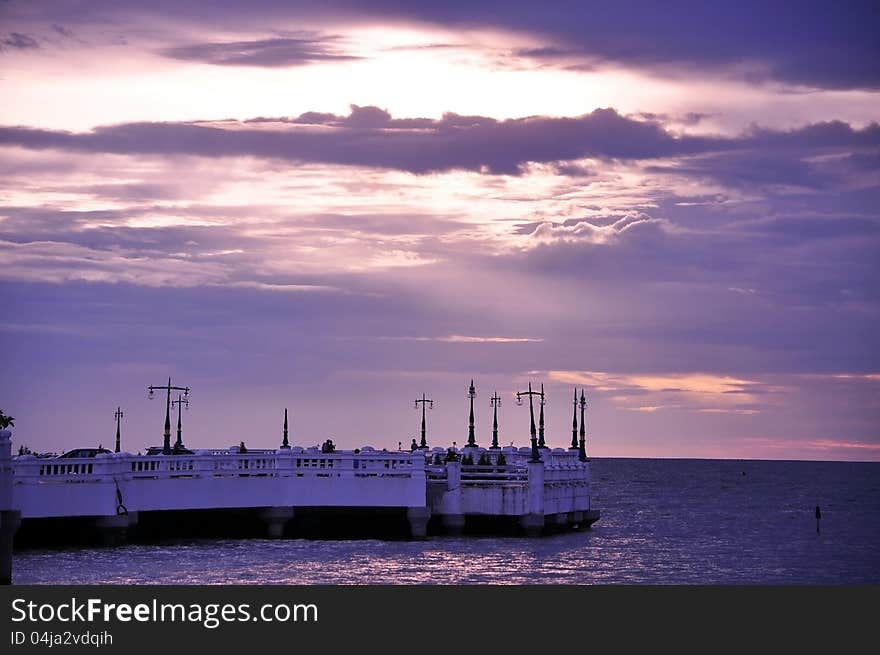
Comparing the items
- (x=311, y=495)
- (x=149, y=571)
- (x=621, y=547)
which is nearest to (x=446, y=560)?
(x=311, y=495)

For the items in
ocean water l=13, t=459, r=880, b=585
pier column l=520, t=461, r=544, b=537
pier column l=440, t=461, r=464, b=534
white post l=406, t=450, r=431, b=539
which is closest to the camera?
ocean water l=13, t=459, r=880, b=585

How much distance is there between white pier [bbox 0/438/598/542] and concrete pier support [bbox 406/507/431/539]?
1.5 inches

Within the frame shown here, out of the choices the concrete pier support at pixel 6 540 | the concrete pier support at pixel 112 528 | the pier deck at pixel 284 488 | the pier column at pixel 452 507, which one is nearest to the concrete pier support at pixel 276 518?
the pier deck at pixel 284 488

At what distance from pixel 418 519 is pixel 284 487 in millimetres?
5111

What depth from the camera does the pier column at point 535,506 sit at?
66.1m

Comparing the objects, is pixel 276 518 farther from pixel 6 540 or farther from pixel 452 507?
pixel 6 540

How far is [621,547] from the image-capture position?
75.2 metres

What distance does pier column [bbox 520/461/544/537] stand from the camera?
66.1m

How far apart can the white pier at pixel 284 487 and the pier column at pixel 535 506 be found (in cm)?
4

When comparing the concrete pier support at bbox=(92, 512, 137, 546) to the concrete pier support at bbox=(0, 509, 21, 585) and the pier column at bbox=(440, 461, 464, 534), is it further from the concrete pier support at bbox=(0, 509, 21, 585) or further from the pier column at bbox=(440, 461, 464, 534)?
the concrete pier support at bbox=(0, 509, 21, 585)

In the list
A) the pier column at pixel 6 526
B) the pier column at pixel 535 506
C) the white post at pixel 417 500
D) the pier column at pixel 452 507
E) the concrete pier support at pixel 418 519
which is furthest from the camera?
the pier column at pixel 535 506

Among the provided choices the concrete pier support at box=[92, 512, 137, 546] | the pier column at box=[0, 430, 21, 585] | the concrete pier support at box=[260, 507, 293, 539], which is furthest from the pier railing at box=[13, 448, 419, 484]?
the pier column at box=[0, 430, 21, 585]

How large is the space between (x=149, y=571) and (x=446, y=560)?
37.4 ft

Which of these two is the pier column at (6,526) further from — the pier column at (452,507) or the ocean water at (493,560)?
the pier column at (452,507)
